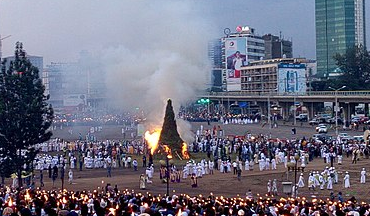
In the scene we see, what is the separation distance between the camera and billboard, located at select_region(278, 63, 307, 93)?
129000 millimetres

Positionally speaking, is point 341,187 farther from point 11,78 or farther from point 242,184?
point 11,78

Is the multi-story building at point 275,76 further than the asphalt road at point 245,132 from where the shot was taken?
Yes

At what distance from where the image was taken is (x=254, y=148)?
57.0 meters

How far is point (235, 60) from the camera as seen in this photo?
16388 centimetres

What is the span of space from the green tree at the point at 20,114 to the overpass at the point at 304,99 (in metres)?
43.0

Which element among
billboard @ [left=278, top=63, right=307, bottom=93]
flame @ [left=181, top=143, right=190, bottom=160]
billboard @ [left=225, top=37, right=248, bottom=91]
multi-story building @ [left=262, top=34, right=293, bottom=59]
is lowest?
flame @ [left=181, top=143, right=190, bottom=160]

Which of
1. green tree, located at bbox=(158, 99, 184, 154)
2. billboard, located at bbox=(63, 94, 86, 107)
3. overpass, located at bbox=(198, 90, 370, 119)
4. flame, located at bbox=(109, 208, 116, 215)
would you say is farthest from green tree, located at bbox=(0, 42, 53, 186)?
billboard, located at bbox=(63, 94, 86, 107)

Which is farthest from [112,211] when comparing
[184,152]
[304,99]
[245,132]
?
[304,99]

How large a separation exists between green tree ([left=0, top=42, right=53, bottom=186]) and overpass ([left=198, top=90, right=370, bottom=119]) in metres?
43.0

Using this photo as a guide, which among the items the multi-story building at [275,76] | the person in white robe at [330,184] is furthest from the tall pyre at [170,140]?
the multi-story building at [275,76]

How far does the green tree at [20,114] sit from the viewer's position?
42.6 metres

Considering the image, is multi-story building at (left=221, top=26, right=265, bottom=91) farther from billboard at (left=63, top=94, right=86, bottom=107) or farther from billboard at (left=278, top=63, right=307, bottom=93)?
billboard at (left=63, top=94, right=86, bottom=107)

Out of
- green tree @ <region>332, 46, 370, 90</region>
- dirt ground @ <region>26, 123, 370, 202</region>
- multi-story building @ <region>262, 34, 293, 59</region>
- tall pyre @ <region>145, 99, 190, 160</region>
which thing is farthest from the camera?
multi-story building @ <region>262, 34, 293, 59</region>

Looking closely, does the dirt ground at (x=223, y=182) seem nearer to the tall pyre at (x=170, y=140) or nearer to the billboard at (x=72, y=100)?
the tall pyre at (x=170, y=140)
